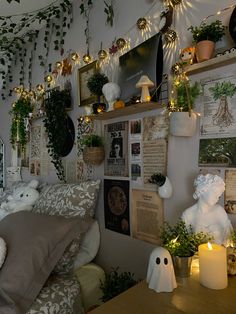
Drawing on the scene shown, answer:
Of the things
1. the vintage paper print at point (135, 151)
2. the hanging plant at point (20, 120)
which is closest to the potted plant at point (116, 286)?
the vintage paper print at point (135, 151)

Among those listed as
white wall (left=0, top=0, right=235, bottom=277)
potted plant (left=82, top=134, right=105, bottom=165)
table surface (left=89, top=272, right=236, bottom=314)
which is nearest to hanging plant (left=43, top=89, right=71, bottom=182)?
white wall (left=0, top=0, right=235, bottom=277)

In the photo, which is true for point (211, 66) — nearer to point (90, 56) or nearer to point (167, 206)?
point (167, 206)

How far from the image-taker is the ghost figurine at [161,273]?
0.78 meters

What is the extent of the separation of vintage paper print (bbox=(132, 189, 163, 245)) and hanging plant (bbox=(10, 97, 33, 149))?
1.39 metres

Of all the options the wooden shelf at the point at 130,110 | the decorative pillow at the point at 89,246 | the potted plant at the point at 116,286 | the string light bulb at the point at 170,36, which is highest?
the string light bulb at the point at 170,36

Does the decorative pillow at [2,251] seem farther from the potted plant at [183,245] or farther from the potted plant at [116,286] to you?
the potted plant at [183,245]

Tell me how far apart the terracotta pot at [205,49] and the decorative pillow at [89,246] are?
106 cm

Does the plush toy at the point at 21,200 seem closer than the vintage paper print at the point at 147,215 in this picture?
No

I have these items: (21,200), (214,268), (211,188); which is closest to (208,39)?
(211,188)

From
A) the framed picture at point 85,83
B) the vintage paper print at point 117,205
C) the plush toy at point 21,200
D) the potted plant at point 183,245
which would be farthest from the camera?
the plush toy at point 21,200

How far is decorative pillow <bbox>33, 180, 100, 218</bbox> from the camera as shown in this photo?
4.82 feet

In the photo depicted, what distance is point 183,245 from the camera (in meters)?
0.88

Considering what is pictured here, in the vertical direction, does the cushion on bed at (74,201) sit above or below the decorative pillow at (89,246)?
above

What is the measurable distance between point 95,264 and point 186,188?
79 centimetres
